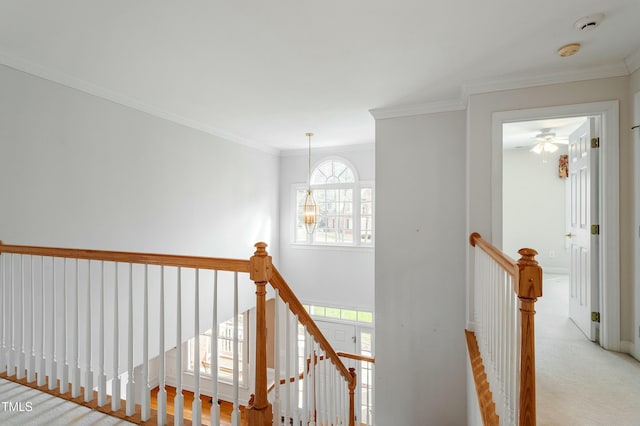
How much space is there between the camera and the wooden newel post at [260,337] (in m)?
1.56

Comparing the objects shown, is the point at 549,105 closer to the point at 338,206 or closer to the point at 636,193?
the point at 636,193

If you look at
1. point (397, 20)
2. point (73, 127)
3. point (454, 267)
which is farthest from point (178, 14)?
point (454, 267)

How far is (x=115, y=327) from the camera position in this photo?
71.9 inches

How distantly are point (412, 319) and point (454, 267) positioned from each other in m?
0.78

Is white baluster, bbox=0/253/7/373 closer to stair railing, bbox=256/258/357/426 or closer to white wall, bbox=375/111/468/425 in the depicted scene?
stair railing, bbox=256/258/357/426

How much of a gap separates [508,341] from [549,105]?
2.36 meters

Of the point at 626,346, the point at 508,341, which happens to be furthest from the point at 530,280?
the point at 626,346

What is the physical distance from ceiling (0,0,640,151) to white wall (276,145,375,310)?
2347mm

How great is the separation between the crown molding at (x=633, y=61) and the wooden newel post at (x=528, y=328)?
2443 mm

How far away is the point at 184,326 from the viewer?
13.4 ft

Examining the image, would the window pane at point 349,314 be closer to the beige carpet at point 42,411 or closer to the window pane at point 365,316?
the window pane at point 365,316

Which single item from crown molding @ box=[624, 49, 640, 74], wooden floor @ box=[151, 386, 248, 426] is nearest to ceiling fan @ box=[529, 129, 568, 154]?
crown molding @ box=[624, 49, 640, 74]

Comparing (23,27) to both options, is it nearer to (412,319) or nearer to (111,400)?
Answer: (111,400)

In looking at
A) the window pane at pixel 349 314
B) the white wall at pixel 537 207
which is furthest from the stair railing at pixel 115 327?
the white wall at pixel 537 207
